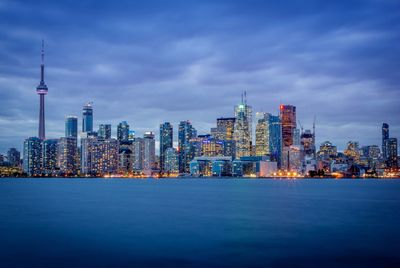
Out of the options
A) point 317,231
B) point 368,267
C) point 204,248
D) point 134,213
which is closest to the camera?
point 368,267

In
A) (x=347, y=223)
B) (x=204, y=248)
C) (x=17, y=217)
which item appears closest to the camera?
(x=204, y=248)

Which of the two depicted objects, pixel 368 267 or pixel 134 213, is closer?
pixel 368 267

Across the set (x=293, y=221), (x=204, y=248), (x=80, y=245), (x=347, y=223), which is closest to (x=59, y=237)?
(x=80, y=245)

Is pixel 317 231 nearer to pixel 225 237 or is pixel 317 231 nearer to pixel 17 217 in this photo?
pixel 225 237

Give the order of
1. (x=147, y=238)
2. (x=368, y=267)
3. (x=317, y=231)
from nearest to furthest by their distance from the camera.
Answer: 1. (x=368, y=267)
2. (x=147, y=238)
3. (x=317, y=231)

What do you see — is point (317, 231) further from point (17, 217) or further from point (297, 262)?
point (17, 217)

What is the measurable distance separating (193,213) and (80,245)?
32183 mm

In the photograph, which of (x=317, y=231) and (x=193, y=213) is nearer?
(x=317, y=231)

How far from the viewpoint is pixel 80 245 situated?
4131cm

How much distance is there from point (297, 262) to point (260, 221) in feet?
85.6

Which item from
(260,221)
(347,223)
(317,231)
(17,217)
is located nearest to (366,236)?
(317,231)

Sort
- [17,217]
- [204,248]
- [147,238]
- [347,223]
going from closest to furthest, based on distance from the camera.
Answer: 1. [204,248]
2. [147,238]
3. [347,223]
4. [17,217]

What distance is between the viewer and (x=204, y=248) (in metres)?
40.9

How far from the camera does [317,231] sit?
2028 inches
